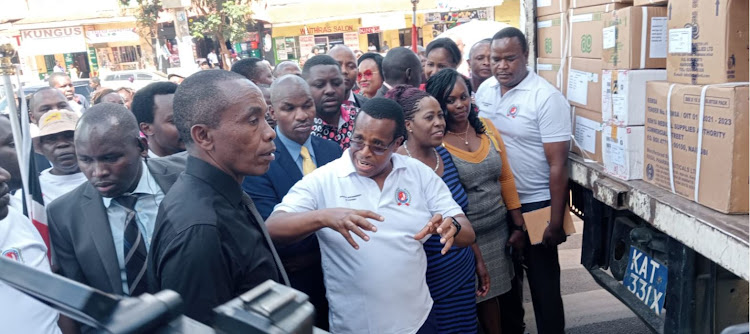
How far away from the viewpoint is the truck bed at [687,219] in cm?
177

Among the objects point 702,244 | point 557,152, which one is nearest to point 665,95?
point 702,244

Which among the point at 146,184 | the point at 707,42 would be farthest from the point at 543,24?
the point at 146,184

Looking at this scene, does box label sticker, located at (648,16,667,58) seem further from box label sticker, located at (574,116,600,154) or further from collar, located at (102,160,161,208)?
collar, located at (102,160,161,208)

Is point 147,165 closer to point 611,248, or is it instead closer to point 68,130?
point 68,130

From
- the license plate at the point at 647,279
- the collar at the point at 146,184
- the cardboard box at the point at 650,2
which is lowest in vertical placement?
the license plate at the point at 647,279

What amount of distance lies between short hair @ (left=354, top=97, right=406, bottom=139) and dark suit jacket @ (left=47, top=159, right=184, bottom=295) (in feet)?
3.08

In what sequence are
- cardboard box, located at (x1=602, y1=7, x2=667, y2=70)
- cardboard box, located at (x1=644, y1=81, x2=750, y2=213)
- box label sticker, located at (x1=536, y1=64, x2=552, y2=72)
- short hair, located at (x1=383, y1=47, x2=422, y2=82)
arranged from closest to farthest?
cardboard box, located at (x1=644, y1=81, x2=750, y2=213) < cardboard box, located at (x1=602, y1=7, x2=667, y2=70) < box label sticker, located at (x1=536, y1=64, x2=552, y2=72) < short hair, located at (x1=383, y1=47, x2=422, y2=82)

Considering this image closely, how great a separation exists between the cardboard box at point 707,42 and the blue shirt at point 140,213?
197 cm

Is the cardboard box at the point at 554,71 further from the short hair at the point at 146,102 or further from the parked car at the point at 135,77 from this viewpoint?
the parked car at the point at 135,77

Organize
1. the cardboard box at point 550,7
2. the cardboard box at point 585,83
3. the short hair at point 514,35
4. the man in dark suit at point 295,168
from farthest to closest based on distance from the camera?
1. the short hair at point 514,35
2. the cardboard box at point 550,7
3. the cardboard box at point 585,83
4. the man in dark suit at point 295,168

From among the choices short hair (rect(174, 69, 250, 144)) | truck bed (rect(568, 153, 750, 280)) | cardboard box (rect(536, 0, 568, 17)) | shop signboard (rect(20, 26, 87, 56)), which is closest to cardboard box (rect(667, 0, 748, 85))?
truck bed (rect(568, 153, 750, 280))

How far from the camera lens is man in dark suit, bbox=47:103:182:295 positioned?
6.14 ft

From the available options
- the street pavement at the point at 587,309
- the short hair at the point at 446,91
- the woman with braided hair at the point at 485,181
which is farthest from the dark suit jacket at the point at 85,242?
the street pavement at the point at 587,309

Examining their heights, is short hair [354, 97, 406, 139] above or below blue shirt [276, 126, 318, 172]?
above
